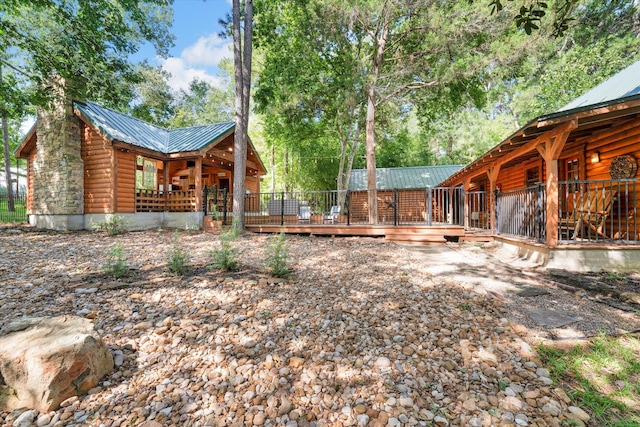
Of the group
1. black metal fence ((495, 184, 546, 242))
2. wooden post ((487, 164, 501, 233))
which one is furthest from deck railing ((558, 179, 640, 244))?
wooden post ((487, 164, 501, 233))

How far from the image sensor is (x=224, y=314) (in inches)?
120

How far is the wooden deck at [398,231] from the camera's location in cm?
869

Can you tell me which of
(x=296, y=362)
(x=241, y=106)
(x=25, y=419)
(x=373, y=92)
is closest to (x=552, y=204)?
(x=296, y=362)

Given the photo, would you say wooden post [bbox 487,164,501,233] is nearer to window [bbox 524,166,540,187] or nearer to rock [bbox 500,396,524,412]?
window [bbox 524,166,540,187]

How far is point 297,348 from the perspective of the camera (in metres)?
2.51

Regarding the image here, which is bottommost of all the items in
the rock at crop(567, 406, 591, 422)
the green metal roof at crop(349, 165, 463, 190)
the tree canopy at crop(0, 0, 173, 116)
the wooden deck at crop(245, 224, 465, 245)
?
the rock at crop(567, 406, 591, 422)

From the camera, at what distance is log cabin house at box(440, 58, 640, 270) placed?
5258mm

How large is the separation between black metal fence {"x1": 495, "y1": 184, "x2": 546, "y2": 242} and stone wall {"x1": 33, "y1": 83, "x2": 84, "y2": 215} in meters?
14.5

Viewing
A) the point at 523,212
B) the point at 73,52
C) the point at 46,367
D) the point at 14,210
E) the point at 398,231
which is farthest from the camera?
the point at 14,210

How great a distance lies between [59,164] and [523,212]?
50.6ft

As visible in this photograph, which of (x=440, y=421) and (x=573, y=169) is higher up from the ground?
(x=573, y=169)

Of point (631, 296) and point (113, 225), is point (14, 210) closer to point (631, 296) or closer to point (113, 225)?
point (113, 225)

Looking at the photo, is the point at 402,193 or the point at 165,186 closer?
the point at 165,186

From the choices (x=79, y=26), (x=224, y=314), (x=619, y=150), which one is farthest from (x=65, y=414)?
(x=79, y=26)
